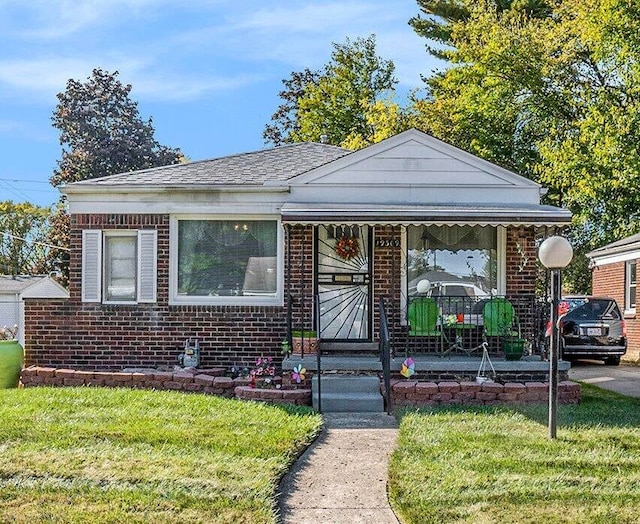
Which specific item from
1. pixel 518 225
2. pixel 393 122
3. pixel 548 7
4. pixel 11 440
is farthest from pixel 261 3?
pixel 548 7

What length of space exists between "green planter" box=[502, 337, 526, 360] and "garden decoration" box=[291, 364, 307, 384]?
3.01m

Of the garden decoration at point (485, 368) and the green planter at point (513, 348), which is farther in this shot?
the green planter at point (513, 348)

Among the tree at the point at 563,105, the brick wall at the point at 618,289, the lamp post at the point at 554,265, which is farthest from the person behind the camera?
the brick wall at the point at 618,289

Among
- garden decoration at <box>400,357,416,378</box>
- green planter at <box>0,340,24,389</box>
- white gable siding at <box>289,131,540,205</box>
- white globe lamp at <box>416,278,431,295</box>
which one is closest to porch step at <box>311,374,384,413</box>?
garden decoration at <box>400,357,416,378</box>

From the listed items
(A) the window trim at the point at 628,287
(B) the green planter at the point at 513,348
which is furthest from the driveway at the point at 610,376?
(A) the window trim at the point at 628,287

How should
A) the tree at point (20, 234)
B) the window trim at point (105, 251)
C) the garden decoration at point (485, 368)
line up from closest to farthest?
the garden decoration at point (485, 368) → the window trim at point (105, 251) → the tree at point (20, 234)

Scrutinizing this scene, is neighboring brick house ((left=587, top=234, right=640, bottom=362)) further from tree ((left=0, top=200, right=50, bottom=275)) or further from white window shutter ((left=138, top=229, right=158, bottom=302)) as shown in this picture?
tree ((left=0, top=200, right=50, bottom=275))

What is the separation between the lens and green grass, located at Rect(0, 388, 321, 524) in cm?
525

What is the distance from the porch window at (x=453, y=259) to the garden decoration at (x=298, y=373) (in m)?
2.62

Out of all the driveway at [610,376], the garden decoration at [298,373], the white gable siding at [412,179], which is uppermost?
the white gable siding at [412,179]

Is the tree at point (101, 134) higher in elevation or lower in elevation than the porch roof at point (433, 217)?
higher

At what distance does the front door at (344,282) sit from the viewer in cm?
1192

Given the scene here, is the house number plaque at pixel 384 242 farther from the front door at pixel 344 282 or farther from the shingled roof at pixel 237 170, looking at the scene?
the shingled roof at pixel 237 170

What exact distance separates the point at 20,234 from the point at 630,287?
29.1 metres
